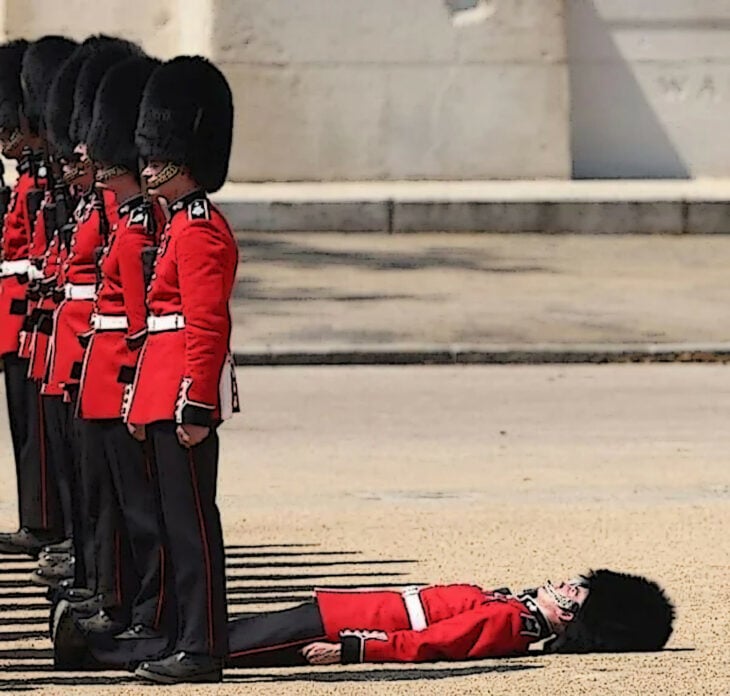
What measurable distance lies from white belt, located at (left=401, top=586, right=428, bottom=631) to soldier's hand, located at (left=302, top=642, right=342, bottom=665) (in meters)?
0.24

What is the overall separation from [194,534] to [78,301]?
62.4 inches

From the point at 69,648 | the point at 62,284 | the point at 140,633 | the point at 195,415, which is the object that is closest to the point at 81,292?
the point at 62,284

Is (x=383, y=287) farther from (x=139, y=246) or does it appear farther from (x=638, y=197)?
(x=139, y=246)

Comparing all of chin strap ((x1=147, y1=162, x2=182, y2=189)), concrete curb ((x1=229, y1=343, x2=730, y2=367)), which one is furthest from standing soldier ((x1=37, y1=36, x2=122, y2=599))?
concrete curb ((x1=229, y1=343, x2=730, y2=367))

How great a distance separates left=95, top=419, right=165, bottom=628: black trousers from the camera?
699cm

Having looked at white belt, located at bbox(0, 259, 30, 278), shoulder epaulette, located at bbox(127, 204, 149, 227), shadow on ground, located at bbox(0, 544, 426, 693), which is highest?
shoulder epaulette, located at bbox(127, 204, 149, 227)

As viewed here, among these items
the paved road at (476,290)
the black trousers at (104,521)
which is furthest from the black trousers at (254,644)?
the paved road at (476,290)

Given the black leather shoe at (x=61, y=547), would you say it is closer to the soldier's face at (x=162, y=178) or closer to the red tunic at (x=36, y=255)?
the red tunic at (x=36, y=255)

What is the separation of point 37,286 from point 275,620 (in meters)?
2.20

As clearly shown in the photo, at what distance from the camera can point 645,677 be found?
653cm

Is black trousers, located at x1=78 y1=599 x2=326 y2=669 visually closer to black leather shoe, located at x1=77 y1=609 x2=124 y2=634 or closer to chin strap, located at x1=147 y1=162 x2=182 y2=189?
black leather shoe, located at x1=77 y1=609 x2=124 y2=634

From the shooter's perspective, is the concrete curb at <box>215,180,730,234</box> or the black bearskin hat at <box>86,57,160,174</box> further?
the concrete curb at <box>215,180,730,234</box>

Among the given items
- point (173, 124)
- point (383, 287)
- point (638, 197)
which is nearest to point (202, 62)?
point (173, 124)

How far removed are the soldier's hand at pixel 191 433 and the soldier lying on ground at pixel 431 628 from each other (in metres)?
0.65
